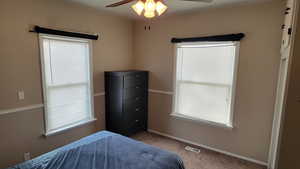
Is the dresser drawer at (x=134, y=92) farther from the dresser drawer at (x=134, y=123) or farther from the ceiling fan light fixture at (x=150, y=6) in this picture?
the ceiling fan light fixture at (x=150, y=6)

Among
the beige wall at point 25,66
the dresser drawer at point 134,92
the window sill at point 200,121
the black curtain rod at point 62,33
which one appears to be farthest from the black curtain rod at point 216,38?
the beige wall at point 25,66

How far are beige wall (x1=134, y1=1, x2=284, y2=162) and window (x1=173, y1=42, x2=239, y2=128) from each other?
132 millimetres

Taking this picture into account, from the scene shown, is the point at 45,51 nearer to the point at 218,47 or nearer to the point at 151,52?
the point at 151,52

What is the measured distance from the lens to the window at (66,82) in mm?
2430

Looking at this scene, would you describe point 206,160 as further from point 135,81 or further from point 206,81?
point 135,81

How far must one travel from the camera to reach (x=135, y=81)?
3.29 m

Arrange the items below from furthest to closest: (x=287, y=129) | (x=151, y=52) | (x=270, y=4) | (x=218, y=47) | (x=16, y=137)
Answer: (x=151, y=52) < (x=218, y=47) < (x=270, y=4) < (x=16, y=137) < (x=287, y=129)

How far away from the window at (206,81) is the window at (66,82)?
170cm

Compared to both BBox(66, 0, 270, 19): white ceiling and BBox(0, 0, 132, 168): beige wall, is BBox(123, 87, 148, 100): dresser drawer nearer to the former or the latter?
BBox(0, 0, 132, 168): beige wall

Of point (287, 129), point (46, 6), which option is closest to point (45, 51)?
point (46, 6)

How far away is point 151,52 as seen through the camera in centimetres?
352

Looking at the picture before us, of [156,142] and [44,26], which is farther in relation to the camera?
[156,142]

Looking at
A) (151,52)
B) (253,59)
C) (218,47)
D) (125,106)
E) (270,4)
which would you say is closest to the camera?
(270,4)

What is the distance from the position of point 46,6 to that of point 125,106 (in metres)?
1.99
